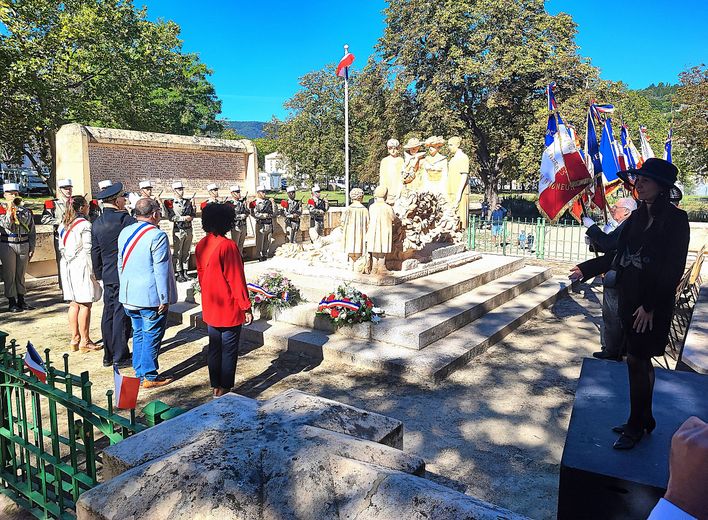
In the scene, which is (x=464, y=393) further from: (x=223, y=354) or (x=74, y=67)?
(x=74, y=67)

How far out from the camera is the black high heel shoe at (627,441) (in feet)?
9.05

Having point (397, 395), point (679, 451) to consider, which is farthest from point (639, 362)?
point (397, 395)

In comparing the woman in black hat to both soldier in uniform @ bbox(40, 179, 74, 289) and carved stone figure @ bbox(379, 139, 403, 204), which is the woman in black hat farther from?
soldier in uniform @ bbox(40, 179, 74, 289)

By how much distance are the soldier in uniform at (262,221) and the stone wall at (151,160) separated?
163 cm

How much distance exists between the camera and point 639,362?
284 centimetres

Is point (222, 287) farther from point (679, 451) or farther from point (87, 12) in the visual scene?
point (87, 12)

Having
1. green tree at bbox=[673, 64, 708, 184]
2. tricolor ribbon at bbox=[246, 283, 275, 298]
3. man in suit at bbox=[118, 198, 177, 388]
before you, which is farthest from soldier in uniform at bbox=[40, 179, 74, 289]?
green tree at bbox=[673, 64, 708, 184]

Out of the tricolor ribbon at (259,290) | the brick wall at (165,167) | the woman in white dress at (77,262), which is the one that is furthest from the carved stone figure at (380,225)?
the brick wall at (165,167)

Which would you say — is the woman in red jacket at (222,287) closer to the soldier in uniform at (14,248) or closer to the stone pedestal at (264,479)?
the stone pedestal at (264,479)

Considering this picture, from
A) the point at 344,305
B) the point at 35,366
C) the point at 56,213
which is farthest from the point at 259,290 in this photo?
the point at 56,213

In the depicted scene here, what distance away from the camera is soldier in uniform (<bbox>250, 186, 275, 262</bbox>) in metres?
12.5

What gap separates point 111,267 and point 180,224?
5.05 m

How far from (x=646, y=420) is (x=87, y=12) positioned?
21.0 metres

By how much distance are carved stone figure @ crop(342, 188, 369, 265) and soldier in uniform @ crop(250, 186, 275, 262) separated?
5.08m
